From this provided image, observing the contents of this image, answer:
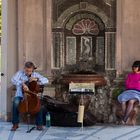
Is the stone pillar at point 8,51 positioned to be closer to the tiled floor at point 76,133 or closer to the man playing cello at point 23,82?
the tiled floor at point 76,133

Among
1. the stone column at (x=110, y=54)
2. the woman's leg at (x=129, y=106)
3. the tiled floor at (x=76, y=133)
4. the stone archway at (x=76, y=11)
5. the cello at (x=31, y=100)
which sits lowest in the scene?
the tiled floor at (x=76, y=133)

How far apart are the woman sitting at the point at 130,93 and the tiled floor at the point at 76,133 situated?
1.17 feet

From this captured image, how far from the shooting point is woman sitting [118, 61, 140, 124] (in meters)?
11.0

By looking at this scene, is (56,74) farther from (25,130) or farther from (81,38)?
(25,130)

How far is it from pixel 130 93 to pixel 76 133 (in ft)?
5.20

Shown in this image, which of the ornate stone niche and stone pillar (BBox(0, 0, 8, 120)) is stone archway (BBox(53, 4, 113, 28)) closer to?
the ornate stone niche

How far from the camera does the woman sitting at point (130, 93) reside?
→ 10961 mm

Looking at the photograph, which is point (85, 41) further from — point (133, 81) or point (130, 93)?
point (130, 93)

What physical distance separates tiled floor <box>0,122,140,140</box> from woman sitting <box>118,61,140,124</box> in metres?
0.36

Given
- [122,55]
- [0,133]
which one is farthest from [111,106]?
[0,133]

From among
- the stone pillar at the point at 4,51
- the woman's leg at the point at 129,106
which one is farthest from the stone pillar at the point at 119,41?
the stone pillar at the point at 4,51

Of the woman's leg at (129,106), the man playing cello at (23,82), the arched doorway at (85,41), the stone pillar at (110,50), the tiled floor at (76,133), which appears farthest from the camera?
the arched doorway at (85,41)

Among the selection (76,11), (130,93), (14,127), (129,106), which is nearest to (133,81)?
(130,93)

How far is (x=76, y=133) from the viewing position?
1012 cm
